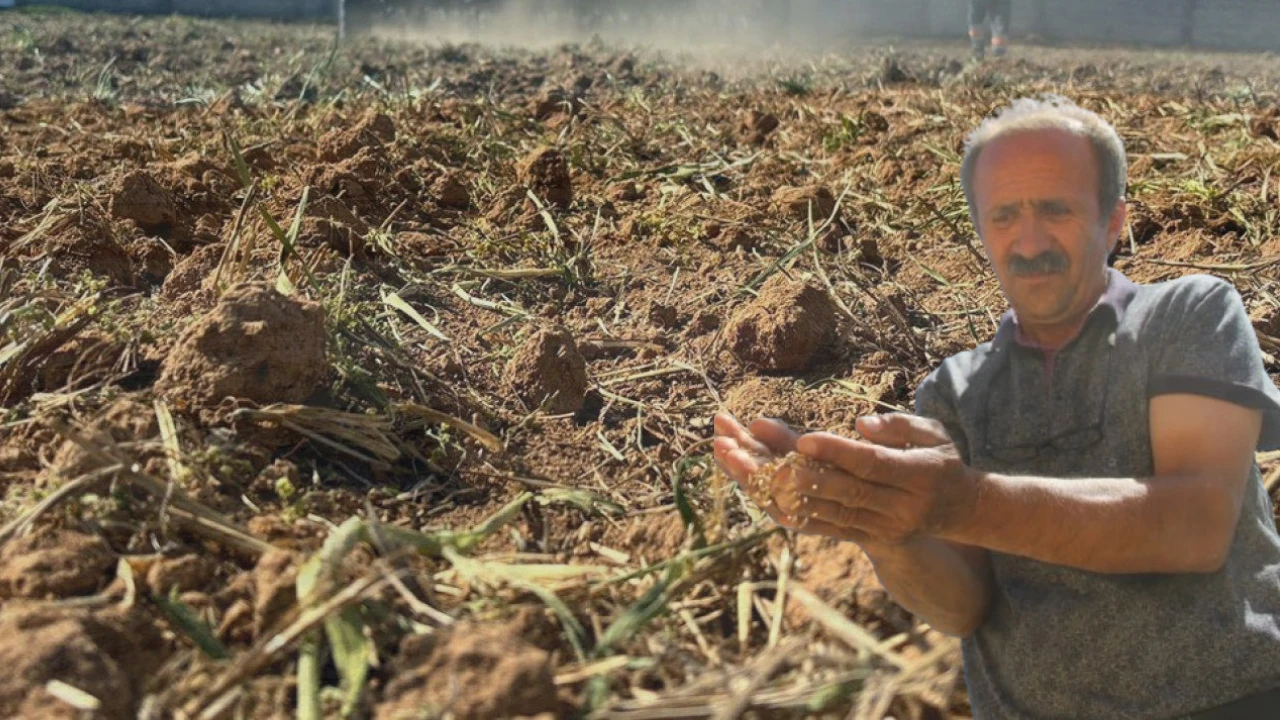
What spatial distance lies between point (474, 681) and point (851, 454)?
0.53 meters

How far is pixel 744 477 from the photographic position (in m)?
2.02

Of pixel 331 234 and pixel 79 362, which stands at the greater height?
pixel 79 362

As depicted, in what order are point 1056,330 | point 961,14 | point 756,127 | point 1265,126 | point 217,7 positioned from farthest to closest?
point 217,7
point 961,14
point 756,127
point 1265,126
point 1056,330

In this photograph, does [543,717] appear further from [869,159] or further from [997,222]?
[869,159]

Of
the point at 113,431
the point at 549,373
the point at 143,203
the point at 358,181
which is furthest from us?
the point at 358,181

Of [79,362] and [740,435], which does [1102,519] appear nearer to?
[740,435]

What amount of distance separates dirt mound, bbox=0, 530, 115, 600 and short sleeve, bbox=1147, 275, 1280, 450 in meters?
1.52

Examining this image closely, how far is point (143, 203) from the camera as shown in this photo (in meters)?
4.86

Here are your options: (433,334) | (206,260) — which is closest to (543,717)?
(433,334)

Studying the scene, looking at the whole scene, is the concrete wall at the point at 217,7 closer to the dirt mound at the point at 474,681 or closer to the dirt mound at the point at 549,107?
the dirt mound at the point at 549,107

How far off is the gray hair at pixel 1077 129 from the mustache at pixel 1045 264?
101 mm

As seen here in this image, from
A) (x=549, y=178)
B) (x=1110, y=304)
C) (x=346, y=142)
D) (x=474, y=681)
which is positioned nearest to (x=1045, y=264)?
(x=1110, y=304)

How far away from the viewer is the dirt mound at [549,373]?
354 cm

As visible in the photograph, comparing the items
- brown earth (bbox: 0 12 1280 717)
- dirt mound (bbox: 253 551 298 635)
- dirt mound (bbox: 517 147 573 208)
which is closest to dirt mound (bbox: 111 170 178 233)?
brown earth (bbox: 0 12 1280 717)
